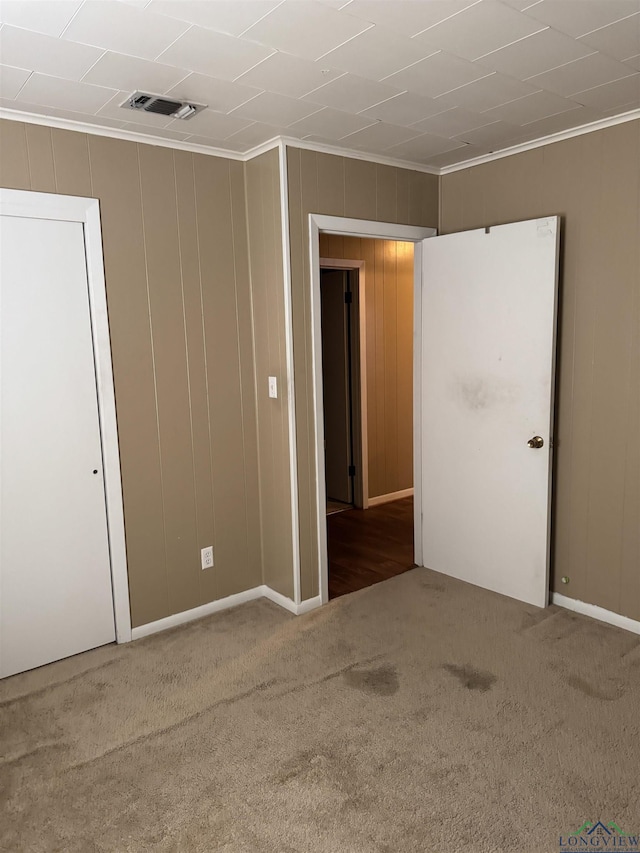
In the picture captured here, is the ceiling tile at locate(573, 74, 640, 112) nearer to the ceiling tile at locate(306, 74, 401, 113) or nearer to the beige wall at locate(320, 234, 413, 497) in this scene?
the ceiling tile at locate(306, 74, 401, 113)

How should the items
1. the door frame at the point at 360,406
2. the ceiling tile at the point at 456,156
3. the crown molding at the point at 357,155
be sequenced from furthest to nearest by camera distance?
1. the door frame at the point at 360,406
2. the ceiling tile at the point at 456,156
3. the crown molding at the point at 357,155

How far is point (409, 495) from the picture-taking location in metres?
5.75

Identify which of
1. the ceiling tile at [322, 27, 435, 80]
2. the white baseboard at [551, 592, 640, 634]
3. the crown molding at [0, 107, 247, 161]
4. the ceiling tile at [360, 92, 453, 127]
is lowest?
the white baseboard at [551, 592, 640, 634]

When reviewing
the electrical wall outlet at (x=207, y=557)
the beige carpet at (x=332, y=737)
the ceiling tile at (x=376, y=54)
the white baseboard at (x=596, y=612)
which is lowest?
the beige carpet at (x=332, y=737)

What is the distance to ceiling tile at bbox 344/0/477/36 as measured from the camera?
1.86 metres

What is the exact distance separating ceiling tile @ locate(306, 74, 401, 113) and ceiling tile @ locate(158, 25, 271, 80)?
1.18ft

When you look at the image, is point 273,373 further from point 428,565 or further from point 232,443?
point 428,565

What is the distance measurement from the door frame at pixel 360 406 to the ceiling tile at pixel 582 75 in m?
2.54

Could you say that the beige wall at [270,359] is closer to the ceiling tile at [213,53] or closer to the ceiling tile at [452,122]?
the ceiling tile at [452,122]

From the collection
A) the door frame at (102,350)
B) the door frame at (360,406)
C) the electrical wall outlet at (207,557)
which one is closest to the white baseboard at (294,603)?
the electrical wall outlet at (207,557)

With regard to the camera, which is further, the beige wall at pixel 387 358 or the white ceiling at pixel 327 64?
the beige wall at pixel 387 358

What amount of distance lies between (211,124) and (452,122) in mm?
1111

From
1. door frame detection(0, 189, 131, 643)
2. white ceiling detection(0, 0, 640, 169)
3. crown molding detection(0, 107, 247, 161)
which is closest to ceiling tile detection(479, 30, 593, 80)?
white ceiling detection(0, 0, 640, 169)

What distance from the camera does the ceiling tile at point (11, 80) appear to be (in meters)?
2.24
